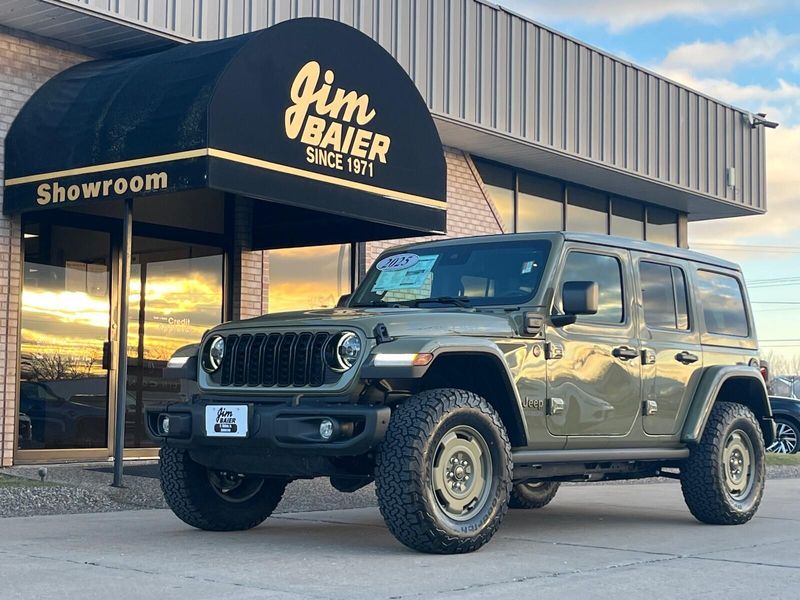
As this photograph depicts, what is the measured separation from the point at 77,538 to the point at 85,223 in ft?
20.4

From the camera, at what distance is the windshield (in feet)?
25.1

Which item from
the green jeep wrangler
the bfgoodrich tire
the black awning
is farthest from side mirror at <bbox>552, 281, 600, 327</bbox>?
the black awning

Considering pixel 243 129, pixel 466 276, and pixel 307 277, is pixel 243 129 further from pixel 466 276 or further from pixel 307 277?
pixel 307 277

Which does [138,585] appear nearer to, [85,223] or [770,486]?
[85,223]

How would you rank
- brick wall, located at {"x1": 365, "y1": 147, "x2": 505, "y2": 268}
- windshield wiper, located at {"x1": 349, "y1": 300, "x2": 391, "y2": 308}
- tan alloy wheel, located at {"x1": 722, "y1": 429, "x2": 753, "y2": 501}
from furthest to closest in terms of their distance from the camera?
brick wall, located at {"x1": 365, "y1": 147, "x2": 505, "y2": 268} < tan alloy wheel, located at {"x1": 722, "y1": 429, "x2": 753, "y2": 501} < windshield wiper, located at {"x1": 349, "y1": 300, "x2": 391, "y2": 308}

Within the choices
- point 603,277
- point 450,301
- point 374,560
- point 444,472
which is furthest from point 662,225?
point 374,560

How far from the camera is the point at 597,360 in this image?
776 centimetres

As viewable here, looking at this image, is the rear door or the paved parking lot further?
the rear door

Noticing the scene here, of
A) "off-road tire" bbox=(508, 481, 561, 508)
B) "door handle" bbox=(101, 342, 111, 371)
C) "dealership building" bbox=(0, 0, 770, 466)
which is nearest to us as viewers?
"off-road tire" bbox=(508, 481, 561, 508)

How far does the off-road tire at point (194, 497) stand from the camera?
7.51 m

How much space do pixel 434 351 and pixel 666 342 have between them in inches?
104

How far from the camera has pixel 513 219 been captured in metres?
18.3

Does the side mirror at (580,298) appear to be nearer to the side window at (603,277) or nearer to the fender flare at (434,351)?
the side window at (603,277)

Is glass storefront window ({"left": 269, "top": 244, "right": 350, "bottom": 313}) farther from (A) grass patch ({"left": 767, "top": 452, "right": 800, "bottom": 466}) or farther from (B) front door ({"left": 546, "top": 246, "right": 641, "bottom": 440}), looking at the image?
(B) front door ({"left": 546, "top": 246, "right": 641, "bottom": 440})
